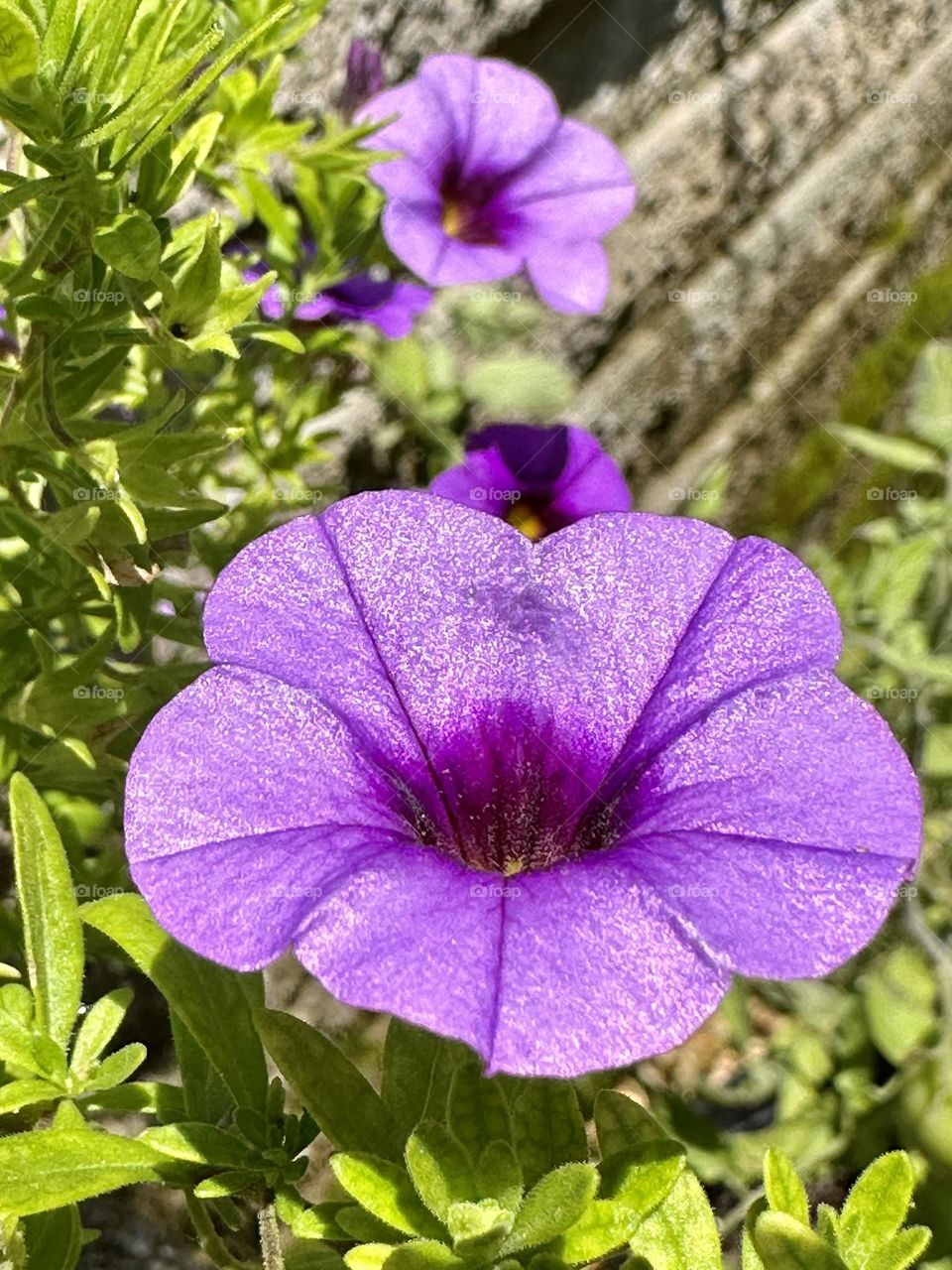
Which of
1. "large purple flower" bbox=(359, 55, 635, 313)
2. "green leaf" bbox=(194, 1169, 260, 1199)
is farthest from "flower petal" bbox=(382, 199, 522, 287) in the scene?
"green leaf" bbox=(194, 1169, 260, 1199)

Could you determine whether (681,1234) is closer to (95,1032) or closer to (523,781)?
(523,781)

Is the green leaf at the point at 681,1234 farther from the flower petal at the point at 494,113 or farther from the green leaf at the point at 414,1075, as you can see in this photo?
the flower petal at the point at 494,113

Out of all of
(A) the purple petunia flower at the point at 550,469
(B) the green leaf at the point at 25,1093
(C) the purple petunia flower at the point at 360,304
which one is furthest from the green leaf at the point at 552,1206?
(C) the purple petunia flower at the point at 360,304

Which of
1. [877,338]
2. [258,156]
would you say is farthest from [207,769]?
[877,338]

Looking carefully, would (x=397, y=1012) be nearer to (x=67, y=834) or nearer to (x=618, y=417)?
(x=67, y=834)

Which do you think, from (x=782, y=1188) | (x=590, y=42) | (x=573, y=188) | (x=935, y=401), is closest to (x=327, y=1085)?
(x=782, y=1188)

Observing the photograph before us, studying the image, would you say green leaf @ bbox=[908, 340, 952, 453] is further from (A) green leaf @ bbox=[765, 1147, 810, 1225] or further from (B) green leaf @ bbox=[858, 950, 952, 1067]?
(A) green leaf @ bbox=[765, 1147, 810, 1225]
